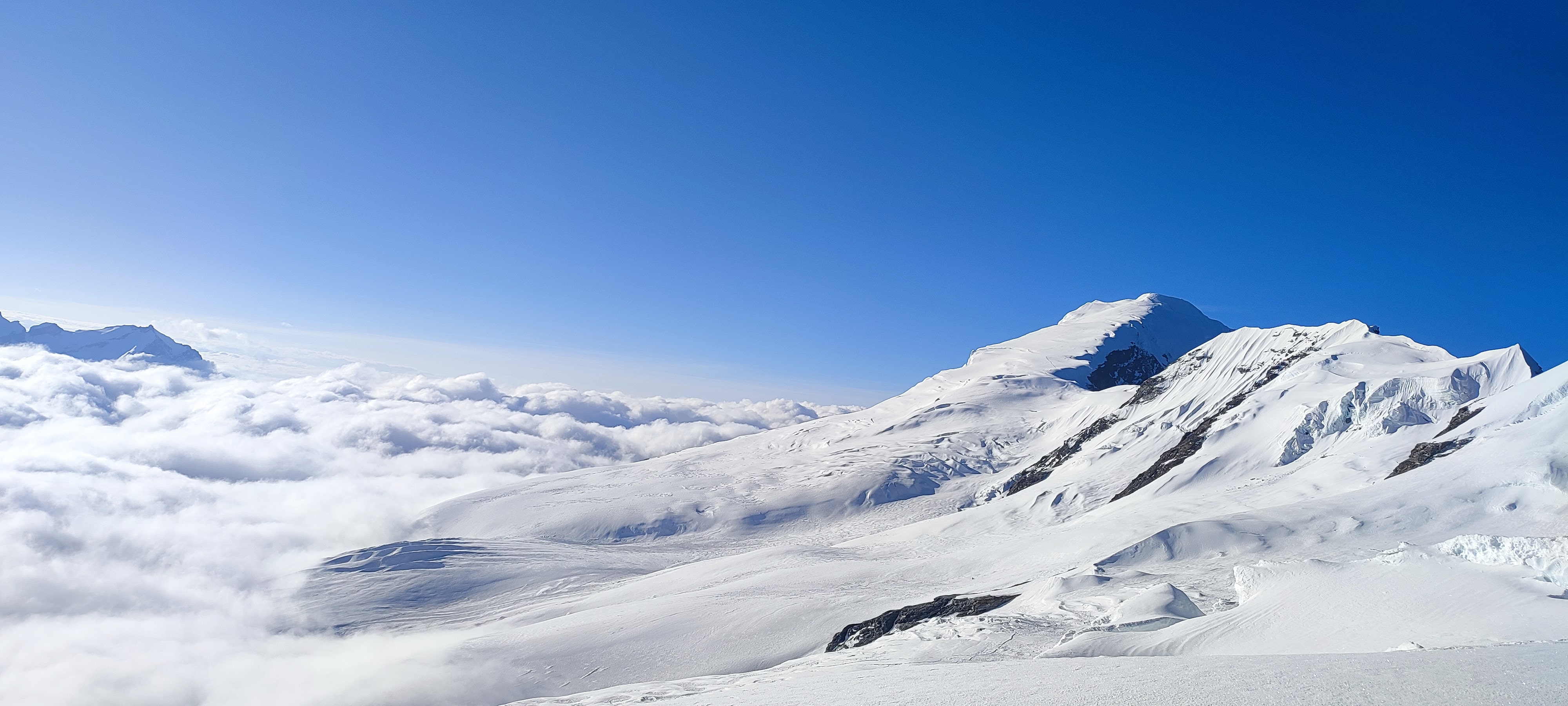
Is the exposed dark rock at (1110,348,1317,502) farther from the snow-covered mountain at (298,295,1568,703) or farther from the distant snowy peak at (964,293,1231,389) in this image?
the distant snowy peak at (964,293,1231,389)

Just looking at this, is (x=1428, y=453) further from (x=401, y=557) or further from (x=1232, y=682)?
(x=401, y=557)

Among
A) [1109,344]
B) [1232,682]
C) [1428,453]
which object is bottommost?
[1232,682]

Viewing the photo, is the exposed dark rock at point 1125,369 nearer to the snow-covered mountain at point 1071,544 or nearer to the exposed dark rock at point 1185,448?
the snow-covered mountain at point 1071,544

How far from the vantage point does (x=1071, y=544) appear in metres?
33.1

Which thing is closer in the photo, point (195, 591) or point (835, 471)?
point (195, 591)

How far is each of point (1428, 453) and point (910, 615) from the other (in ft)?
88.7

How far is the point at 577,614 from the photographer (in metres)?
38.7

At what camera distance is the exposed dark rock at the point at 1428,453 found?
30781mm

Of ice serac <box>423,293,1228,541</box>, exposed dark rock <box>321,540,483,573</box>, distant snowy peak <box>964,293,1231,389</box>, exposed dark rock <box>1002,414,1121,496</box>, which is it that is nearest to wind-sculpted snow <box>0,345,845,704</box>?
exposed dark rock <box>321,540,483,573</box>

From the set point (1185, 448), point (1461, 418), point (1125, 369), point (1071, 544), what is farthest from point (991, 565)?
point (1125, 369)

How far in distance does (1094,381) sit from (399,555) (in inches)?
4325

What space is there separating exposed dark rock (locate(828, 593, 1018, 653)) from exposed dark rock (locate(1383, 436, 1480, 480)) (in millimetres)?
21168

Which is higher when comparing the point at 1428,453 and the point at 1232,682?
the point at 1428,453

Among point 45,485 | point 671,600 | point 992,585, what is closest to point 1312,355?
point 992,585
